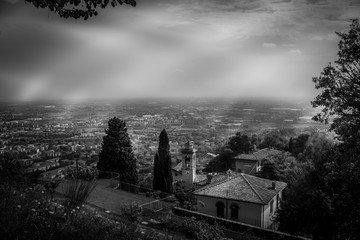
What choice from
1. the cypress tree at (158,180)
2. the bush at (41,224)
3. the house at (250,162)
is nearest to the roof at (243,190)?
the cypress tree at (158,180)

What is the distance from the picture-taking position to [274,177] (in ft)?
114

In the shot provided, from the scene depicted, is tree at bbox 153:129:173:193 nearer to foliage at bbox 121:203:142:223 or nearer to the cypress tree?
the cypress tree

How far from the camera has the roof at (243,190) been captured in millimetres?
20641

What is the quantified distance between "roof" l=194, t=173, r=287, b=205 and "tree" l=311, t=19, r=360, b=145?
33.8 ft

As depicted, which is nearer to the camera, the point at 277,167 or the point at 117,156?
the point at 117,156

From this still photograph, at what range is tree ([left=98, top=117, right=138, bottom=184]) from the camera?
23.2 meters

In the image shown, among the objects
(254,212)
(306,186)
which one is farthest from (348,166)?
(254,212)

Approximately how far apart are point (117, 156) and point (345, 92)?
17538mm

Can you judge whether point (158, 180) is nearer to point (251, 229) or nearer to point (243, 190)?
point (243, 190)

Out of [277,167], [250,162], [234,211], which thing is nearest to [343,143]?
[234,211]

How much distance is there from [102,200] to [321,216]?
38.7 feet

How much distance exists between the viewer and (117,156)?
917 inches

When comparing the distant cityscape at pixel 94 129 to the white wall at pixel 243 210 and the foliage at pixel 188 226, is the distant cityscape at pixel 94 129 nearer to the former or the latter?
the foliage at pixel 188 226

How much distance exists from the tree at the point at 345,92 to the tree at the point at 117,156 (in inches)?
634
